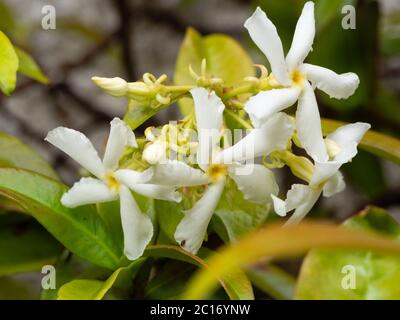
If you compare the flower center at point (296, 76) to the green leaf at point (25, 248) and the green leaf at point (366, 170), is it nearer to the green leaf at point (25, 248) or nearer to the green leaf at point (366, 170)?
the green leaf at point (25, 248)

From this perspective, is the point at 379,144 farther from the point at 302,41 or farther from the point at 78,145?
the point at 78,145

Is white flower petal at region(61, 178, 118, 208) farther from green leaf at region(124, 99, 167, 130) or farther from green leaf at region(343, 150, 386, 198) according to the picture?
green leaf at region(343, 150, 386, 198)

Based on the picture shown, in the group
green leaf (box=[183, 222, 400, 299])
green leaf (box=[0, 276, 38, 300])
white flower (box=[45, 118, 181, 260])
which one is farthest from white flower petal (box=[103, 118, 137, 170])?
green leaf (box=[0, 276, 38, 300])

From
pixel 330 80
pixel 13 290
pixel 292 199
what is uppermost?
pixel 330 80

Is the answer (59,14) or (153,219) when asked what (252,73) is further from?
(59,14)

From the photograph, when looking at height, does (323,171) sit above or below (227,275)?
above

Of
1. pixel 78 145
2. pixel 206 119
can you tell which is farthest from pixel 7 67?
pixel 206 119
